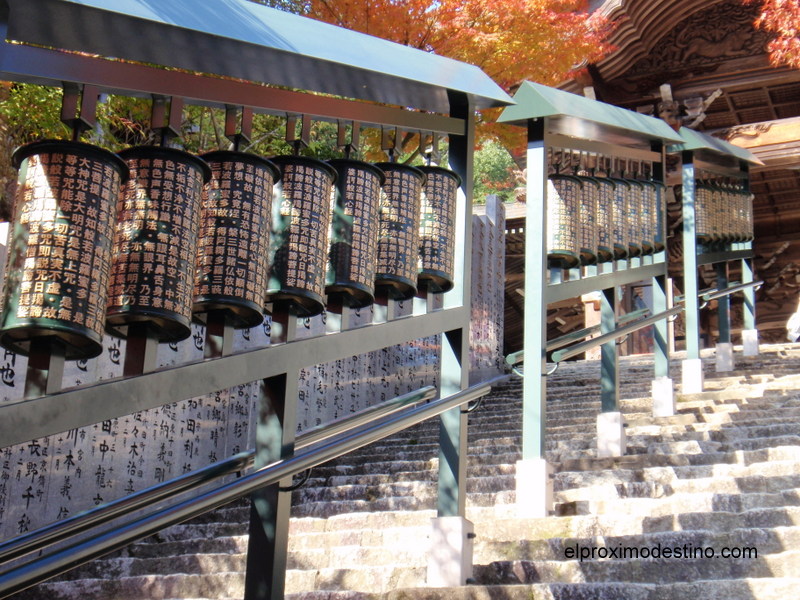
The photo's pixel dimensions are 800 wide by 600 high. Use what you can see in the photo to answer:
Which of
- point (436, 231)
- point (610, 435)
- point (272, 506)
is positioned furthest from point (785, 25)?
point (272, 506)

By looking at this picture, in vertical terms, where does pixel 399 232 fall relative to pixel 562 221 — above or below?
below

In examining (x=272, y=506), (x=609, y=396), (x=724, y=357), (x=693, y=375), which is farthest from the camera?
(x=724, y=357)

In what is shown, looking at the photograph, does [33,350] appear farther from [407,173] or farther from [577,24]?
[577,24]

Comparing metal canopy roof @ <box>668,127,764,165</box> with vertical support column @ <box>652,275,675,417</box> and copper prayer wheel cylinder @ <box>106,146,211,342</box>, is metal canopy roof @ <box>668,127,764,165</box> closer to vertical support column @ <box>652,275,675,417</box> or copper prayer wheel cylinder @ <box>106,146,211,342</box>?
vertical support column @ <box>652,275,675,417</box>

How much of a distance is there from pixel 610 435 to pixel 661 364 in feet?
5.16

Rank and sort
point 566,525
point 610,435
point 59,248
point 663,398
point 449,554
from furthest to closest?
1. point 663,398
2. point 610,435
3. point 566,525
4. point 449,554
5. point 59,248

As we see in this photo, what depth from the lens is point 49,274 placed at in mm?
2703

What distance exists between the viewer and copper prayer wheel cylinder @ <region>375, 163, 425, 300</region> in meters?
4.02

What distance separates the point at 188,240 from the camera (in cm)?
308

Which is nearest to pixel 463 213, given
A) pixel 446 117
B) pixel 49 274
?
pixel 446 117

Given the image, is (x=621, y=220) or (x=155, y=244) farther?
(x=621, y=220)

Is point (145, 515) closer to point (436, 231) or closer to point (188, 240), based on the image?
point (188, 240)

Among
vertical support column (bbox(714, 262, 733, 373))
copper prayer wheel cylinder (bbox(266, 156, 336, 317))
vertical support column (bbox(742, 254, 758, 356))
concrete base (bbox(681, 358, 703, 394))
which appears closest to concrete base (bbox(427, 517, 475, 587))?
copper prayer wheel cylinder (bbox(266, 156, 336, 317))

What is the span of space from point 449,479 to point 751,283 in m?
7.25
